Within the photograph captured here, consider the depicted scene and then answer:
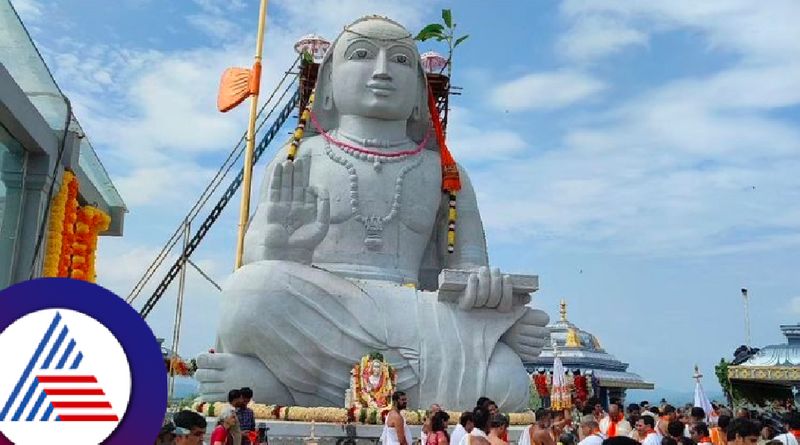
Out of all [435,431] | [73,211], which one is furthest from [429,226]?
[435,431]

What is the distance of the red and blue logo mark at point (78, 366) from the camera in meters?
1.60

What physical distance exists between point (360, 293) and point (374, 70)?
10.7ft

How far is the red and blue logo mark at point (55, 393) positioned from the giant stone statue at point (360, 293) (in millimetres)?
7291

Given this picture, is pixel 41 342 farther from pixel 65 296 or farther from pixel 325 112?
pixel 325 112

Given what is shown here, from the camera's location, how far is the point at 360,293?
9523 millimetres

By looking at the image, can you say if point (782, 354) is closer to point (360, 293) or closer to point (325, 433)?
point (360, 293)

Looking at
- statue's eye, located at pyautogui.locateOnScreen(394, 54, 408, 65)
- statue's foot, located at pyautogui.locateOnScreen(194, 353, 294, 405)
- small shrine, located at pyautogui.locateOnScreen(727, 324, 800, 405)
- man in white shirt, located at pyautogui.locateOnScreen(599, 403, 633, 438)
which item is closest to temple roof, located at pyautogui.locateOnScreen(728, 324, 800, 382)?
small shrine, located at pyautogui.locateOnScreen(727, 324, 800, 405)

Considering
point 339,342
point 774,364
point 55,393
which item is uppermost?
point 774,364

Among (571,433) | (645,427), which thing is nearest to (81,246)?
(571,433)

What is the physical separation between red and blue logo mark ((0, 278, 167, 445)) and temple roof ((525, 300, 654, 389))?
24.6m

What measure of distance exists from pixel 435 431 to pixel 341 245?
5.18 metres

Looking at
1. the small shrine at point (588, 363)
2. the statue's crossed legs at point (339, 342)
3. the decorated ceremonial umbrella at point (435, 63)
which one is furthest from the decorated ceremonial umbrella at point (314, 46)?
the small shrine at point (588, 363)

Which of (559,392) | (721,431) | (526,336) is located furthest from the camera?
(559,392)

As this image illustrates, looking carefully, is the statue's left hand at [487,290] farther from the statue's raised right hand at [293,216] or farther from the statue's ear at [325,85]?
the statue's ear at [325,85]
